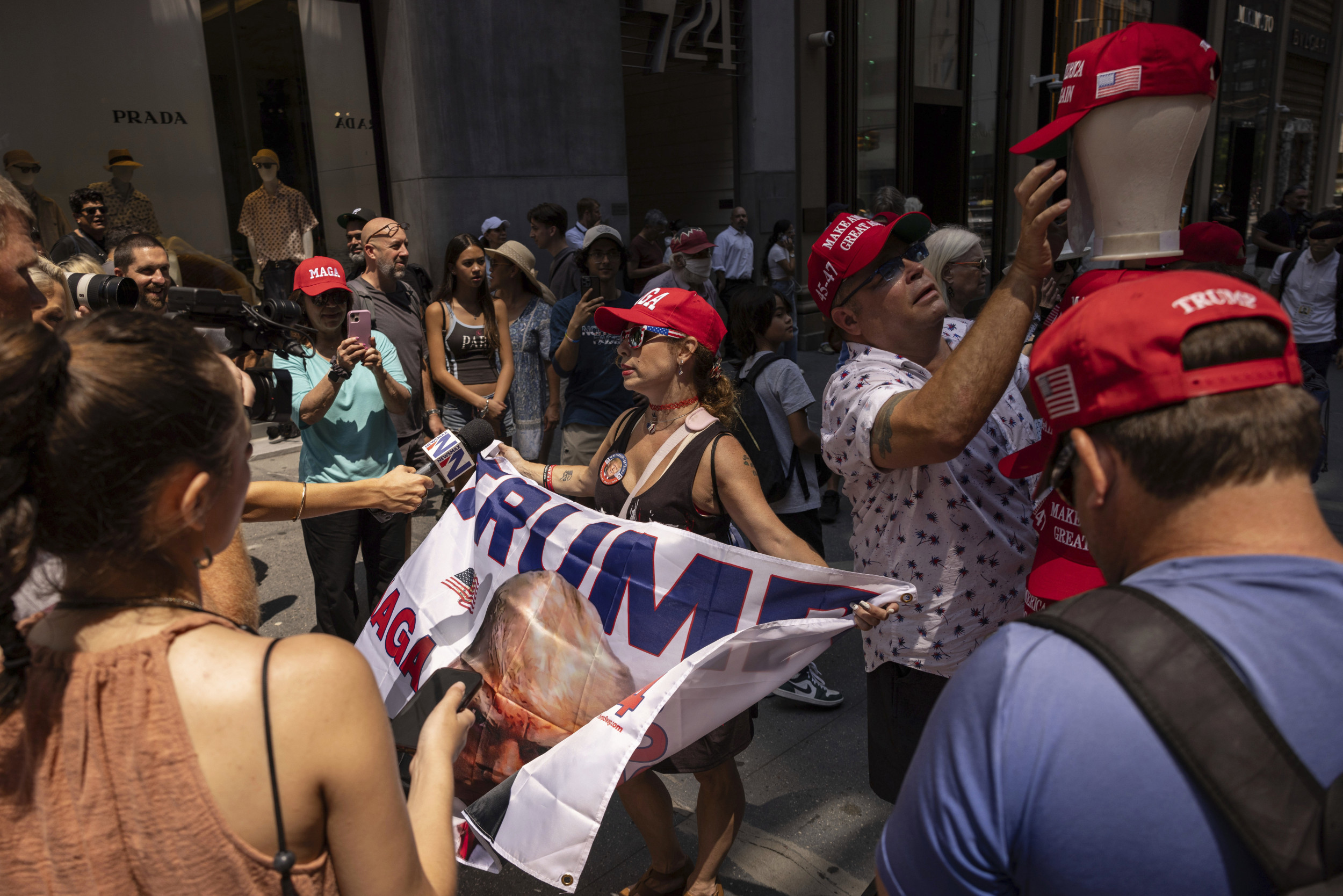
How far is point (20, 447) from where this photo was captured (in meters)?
1.06

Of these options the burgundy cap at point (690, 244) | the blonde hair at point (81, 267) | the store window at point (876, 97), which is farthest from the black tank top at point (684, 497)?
the store window at point (876, 97)

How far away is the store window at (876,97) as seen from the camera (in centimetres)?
1485

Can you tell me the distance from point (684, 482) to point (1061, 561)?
114 cm

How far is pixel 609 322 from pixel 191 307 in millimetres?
1396

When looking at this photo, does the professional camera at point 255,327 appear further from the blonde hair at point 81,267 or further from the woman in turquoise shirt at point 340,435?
the blonde hair at point 81,267

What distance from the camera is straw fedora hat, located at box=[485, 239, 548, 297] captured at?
19.5 ft

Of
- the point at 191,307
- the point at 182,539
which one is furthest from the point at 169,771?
the point at 191,307

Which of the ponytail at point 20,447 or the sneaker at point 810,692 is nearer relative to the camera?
the ponytail at point 20,447

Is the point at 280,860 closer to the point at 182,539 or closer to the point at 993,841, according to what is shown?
the point at 182,539

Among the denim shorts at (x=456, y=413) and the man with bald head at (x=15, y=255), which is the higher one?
the man with bald head at (x=15, y=255)

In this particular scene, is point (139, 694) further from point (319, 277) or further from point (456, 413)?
point (456, 413)

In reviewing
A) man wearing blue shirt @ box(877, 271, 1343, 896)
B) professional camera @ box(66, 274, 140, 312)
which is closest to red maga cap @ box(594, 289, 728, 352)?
professional camera @ box(66, 274, 140, 312)

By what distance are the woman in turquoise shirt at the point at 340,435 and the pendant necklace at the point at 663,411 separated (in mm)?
1669

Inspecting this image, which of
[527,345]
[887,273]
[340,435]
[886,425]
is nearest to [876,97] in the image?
[527,345]
